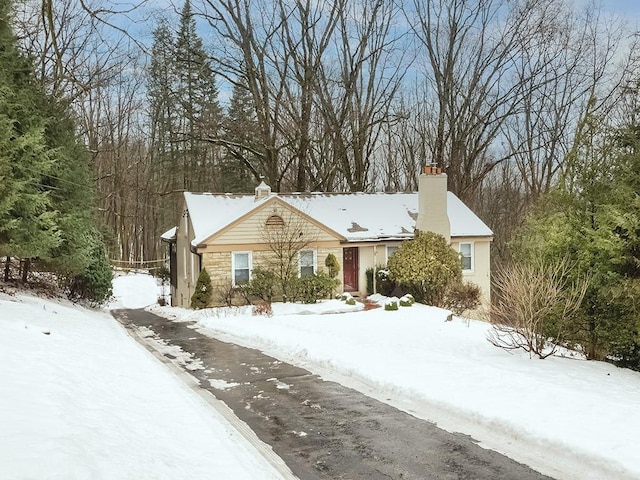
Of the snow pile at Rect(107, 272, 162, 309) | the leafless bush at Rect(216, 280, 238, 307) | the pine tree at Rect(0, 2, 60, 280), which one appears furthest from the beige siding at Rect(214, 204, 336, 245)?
the snow pile at Rect(107, 272, 162, 309)

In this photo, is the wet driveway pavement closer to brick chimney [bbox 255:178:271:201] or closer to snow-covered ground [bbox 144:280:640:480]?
snow-covered ground [bbox 144:280:640:480]

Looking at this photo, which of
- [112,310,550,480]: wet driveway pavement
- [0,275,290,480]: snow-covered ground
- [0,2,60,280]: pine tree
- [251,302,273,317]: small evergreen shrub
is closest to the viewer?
[0,275,290,480]: snow-covered ground

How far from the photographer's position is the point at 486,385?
8.77 meters

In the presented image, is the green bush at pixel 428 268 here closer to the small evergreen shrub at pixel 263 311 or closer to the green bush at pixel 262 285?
the green bush at pixel 262 285

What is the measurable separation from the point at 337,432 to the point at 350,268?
18.2m

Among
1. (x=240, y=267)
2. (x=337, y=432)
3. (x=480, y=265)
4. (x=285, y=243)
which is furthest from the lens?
(x=480, y=265)

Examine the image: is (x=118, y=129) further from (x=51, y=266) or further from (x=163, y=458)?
(x=163, y=458)

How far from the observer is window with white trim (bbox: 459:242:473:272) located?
2603 centimetres

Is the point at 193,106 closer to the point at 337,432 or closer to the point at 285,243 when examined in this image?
the point at 285,243

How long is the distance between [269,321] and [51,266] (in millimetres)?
7951

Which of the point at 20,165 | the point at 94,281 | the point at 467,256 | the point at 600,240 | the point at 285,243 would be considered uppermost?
the point at 20,165

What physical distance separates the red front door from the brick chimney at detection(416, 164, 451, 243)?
3267mm

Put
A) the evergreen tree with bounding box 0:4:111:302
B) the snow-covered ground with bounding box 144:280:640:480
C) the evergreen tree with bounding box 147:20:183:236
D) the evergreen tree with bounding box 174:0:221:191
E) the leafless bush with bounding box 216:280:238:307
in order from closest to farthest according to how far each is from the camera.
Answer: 1. the snow-covered ground with bounding box 144:280:640:480
2. the evergreen tree with bounding box 0:4:111:302
3. the leafless bush with bounding box 216:280:238:307
4. the evergreen tree with bounding box 174:0:221:191
5. the evergreen tree with bounding box 147:20:183:236

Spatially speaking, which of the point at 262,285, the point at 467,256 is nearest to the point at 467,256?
the point at 467,256
